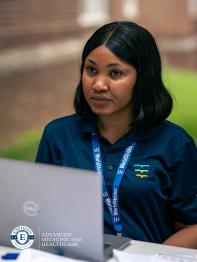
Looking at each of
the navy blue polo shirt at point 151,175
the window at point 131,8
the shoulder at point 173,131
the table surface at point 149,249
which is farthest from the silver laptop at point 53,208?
the window at point 131,8

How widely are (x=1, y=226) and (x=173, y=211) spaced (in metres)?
0.73

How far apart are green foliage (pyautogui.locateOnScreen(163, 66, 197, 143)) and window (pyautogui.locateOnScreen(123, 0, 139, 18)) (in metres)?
0.42

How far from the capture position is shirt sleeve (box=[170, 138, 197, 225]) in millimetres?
1845

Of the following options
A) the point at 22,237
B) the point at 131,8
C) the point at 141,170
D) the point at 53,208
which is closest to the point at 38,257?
the point at 22,237

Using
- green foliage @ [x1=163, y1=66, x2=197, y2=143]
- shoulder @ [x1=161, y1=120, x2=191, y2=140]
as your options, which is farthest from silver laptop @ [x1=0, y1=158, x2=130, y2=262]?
green foliage @ [x1=163, y1=66, x2=197, y2=143]

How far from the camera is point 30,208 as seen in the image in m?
1.37

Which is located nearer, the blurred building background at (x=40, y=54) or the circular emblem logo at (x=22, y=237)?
the circular emblem logo at (x=22, y=237)

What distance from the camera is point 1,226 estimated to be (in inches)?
57.0

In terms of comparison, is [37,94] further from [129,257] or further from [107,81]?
[129,257]

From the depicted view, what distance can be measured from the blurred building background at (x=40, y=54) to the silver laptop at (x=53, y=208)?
1838 mm

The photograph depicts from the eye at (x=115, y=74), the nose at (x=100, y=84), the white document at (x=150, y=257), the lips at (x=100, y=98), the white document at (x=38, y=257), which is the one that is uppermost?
the eye at (x=115, y=74)

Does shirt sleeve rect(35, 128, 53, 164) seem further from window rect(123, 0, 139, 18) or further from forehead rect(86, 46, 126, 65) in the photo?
window rect(123, 0, 139, 18)

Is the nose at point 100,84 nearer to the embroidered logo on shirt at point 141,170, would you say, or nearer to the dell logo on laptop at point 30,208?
the embroidered logo on shirt at point 141,170

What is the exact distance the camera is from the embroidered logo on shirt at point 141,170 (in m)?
1.79
